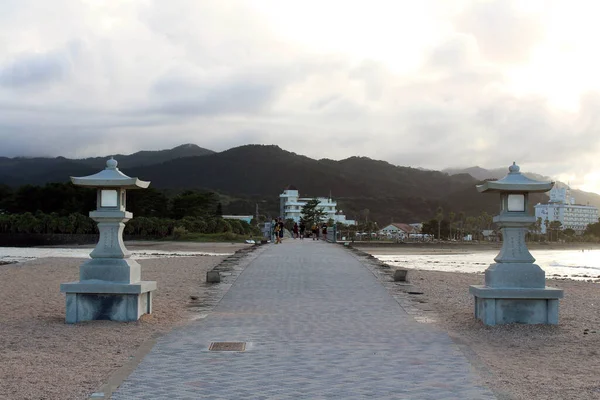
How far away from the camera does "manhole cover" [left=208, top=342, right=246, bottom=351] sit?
322 inches

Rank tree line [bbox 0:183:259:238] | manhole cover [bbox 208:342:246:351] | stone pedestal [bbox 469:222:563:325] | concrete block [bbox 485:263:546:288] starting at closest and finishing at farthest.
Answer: manhole cover [bbox 208:342:246:351]
stone pedestal [bbox 469:222:563:325]
concrete block [bbox 485:263:546:288]
tree line [bbox 0:183:259:238]

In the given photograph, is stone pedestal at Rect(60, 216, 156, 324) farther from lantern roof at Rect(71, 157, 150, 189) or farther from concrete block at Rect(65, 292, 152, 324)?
lantern roof at Rect(71, 157, 150, 189)

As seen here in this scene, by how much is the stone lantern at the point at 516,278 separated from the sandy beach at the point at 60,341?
172 inches

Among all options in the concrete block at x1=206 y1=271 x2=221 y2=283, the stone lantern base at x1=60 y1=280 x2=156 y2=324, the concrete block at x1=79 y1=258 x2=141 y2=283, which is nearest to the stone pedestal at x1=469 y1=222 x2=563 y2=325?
the stone lantern base at x1=60 y1=280 x2=156 y2=324

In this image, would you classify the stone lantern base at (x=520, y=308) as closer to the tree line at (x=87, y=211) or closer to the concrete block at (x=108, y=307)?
the concrete block at (x=108, y=307)

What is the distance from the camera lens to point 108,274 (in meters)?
10.3

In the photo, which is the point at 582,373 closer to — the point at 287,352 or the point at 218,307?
the point at 287,352

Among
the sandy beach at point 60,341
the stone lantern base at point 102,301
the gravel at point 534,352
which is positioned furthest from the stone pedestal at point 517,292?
the stone lantern base at point 102,301

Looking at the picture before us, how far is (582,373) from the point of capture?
7.28m

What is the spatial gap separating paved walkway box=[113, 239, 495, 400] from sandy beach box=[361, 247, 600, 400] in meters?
0.28

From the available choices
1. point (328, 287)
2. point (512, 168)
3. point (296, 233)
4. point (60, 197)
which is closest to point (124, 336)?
point (512, 168)

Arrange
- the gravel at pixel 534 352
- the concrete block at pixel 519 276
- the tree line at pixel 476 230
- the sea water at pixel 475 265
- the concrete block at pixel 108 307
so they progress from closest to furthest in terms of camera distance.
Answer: the gravel at pixel 534 352 < the concrete block at pixel 519 276 < the concrete block at pixel 108 307 < the sea water at pixel 475 265 < the tree line at pixel 476 230

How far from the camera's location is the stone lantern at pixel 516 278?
32.7ft

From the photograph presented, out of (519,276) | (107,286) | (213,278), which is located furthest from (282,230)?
(519,276)
